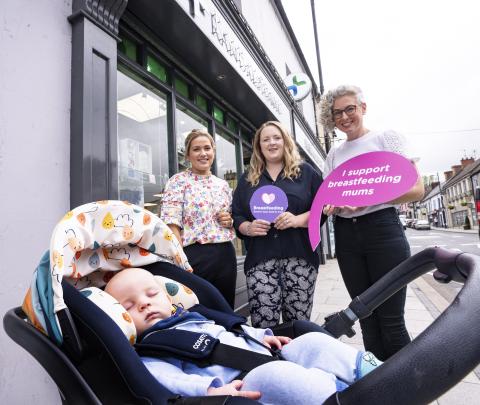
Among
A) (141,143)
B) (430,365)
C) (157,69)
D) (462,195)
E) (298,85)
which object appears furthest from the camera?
(462,195)

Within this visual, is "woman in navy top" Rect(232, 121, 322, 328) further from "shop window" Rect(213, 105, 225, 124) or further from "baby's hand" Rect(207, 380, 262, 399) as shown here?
"shop window" Rect(213, 105, 225, 124)

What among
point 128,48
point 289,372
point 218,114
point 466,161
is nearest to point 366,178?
point 289,372

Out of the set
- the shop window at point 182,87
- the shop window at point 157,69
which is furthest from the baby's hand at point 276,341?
the shop window at point 182,87

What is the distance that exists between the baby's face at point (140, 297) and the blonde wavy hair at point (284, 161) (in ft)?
3.47

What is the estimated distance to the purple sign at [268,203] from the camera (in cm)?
205

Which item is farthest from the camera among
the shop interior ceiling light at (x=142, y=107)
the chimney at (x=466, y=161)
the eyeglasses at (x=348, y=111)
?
the chimney at (x=466, y=161)

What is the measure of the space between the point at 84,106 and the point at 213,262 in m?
1.40

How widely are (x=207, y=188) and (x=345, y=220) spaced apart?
1020 millimetres

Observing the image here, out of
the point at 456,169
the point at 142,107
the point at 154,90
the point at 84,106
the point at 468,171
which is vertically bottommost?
the point at 84,106

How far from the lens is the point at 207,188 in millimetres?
2383

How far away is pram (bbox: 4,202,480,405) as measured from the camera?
0.56 meters

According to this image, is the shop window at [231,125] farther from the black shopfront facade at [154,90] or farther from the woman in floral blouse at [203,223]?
the woman in floral blouse at [203,223]

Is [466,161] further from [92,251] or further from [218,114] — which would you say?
[92,251]

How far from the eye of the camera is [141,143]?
3.54m
